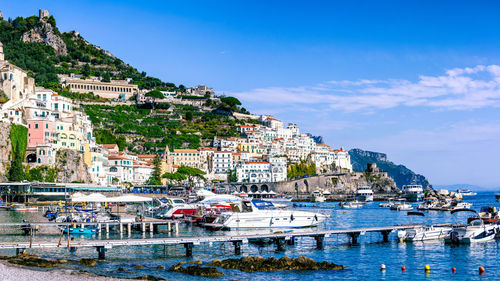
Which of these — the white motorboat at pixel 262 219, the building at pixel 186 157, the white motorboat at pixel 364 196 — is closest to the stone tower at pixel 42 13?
the building at pixel 186 157

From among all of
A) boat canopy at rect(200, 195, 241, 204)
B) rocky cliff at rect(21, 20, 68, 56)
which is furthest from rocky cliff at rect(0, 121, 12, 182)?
rocky cliff at rect(21, 20, 68, 56)

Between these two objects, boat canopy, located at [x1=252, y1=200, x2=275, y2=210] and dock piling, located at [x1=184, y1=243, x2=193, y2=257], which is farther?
boat canopy, located at [x1=252, y1=200, x2=275, y2=210]

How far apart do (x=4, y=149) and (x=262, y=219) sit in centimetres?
5088

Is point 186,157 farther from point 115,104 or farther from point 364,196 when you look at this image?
point 364,196

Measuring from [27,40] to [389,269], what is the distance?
174 meters

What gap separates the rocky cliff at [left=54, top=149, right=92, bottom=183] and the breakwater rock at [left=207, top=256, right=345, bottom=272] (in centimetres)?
6262

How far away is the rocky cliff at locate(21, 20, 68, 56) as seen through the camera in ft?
590

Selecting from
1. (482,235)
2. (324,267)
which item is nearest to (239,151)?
(482,235)

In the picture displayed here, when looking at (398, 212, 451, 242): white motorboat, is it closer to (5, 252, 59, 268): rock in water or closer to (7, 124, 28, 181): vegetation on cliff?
(5, 252, 59, 268): rock in water

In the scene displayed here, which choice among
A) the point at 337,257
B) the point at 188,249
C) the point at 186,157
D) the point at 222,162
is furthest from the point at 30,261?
the point at 222,162

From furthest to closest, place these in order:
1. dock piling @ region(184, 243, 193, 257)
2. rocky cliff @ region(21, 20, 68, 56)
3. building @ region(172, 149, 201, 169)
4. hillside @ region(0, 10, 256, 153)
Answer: rocky cliff @ region(21, 20, 68, 56) < hillside @ region(0, 10, 256, 153) < building @ region(172, 149, 201, 169) < dock piling @ region(184, 243, 193, 257)

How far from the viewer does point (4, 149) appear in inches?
3174

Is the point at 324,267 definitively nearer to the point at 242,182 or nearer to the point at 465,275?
the point at 465,275

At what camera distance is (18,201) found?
76562 mm
